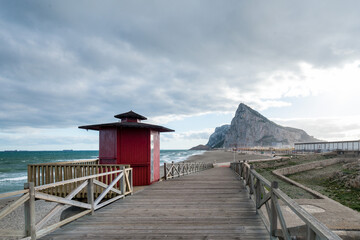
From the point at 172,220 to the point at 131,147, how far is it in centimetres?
577

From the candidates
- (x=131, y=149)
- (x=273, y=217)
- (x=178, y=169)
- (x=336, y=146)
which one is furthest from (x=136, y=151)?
(x=336, y=146)

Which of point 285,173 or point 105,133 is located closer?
point 105,133

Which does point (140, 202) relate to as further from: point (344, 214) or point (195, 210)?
point (344, 214)

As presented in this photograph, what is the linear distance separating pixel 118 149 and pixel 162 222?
5821 mm

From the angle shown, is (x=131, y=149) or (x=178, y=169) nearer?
(x=131, y=149)

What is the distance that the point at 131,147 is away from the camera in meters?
10.2

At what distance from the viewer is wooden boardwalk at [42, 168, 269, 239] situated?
13.8 feet

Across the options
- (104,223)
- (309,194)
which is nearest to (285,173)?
(309,194)

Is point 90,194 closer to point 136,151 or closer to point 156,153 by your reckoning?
point 136,151

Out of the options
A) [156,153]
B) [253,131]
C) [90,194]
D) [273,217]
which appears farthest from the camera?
[253,131]

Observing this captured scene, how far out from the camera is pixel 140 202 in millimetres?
6691

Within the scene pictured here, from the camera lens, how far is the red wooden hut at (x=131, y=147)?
10.1 m

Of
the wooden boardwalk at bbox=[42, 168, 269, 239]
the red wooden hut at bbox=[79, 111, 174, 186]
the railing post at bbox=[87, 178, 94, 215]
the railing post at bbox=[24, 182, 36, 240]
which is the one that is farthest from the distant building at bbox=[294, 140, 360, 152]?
the railing post at bbox=[24, 182, 36, 240]

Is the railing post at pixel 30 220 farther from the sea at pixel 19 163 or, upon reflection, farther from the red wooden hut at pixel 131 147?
the sea at pixel 19 163
